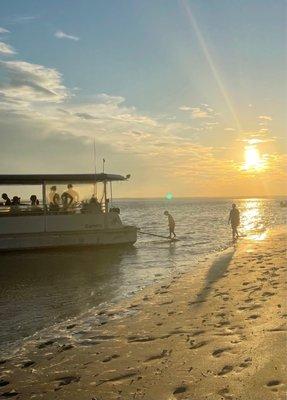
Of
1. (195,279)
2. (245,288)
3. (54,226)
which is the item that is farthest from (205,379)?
(54,226)

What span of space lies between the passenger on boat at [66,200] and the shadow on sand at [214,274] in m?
10.4

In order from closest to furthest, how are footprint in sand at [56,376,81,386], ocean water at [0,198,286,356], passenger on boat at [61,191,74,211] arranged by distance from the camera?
footprint in sand at [56,376,81,386] → ocean water at [0,198,286,356] → passenger on boat at [61,191,74,211]

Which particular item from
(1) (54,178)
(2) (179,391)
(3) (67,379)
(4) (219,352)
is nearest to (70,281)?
(3) (67,379)

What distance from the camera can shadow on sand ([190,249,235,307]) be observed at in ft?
37.6

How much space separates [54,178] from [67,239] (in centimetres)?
363

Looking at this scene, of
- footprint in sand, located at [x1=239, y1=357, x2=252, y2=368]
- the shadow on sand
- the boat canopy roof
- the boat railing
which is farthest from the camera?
the boat railing

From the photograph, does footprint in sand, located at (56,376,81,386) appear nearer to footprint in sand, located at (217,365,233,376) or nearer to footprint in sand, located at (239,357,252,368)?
footprint in sand, located at (217,365,233,376)

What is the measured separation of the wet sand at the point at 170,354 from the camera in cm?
559

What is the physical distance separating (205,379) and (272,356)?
44.0 inches

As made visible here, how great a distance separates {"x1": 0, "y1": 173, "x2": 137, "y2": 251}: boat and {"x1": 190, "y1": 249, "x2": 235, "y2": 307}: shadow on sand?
8.77 meters

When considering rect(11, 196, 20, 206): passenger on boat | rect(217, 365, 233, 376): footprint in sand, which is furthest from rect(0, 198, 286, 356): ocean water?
rect(217, 365, 233, 376): footprint in sand

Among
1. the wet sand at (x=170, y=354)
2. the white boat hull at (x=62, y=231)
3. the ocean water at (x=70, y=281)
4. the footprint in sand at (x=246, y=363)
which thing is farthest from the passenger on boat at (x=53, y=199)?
the footprint in sand at (x=246, y=363)

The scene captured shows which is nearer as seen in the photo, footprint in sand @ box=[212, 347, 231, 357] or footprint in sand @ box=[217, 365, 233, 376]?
footprint in sand @ box=[217, 365, 233, 376]

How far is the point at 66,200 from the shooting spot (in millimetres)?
27078
